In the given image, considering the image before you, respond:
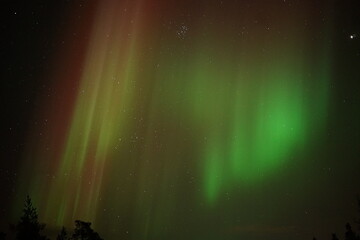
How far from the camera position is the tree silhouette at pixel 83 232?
18750 millimetres

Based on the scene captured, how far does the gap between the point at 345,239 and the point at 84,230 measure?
71.9 feet

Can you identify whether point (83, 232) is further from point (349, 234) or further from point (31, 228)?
point (349, 234)

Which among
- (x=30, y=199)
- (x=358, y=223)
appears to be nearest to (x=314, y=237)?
(x=358, y=223)

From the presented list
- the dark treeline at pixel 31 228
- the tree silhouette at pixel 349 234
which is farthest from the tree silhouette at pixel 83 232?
the tree silhouette at pixel 349 234

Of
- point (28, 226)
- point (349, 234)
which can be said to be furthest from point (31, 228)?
point (349, 234)

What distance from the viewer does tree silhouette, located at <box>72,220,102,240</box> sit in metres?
18.8

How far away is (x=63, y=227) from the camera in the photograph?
21.6m

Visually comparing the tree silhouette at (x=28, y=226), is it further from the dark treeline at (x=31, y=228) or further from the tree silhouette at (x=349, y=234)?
the tree silhouette at (x=349, y=234)

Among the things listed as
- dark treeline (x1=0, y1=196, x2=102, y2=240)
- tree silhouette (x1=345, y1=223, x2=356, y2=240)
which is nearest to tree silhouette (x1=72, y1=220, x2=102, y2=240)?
dark treeline (x1=0, y1=196, x2=102, y2=240)

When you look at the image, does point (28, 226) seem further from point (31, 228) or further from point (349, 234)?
point (349, 234)

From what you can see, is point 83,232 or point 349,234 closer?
point 83,232

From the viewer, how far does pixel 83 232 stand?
1878 centimetres

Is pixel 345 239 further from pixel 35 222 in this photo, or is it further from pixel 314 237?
pixel 35 222

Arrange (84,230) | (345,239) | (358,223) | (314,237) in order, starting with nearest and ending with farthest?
1. (84,230)
2. (358,223)
3. (345,239)
4. (314,237)
